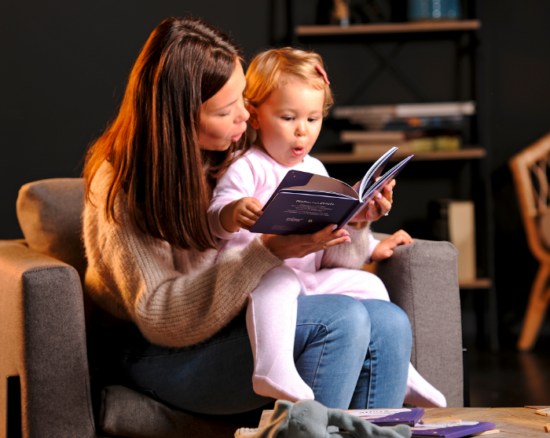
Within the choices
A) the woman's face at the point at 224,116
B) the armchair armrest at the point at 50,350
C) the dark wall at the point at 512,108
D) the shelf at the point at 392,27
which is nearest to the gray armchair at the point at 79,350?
the armchair armrest at the point at 50,350

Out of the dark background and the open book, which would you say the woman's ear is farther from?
the dark background

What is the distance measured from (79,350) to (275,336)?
40cm

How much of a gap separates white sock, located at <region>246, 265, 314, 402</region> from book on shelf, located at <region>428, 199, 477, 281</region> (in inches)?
67.9

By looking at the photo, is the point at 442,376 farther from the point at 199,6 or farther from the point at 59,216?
the point at 199,6

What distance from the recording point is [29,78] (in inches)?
104

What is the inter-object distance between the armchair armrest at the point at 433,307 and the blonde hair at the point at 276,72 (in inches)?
17.9

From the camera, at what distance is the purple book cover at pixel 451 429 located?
2.39 ft

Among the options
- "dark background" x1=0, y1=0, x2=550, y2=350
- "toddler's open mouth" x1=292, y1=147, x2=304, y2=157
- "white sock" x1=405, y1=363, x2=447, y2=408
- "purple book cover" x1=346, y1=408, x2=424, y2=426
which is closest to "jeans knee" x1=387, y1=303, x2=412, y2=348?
"white sock" x1=405, y1=363, x2=447, y2=408

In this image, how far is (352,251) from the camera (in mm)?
1366

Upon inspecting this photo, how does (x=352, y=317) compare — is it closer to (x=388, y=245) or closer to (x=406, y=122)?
(x=388, y=245)

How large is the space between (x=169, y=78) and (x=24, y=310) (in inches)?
20.6

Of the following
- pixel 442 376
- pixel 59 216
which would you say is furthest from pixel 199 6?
pixel 442 376

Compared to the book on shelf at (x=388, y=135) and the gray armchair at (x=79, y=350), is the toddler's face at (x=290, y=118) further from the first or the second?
the book on shelf at (x=388, y=135)

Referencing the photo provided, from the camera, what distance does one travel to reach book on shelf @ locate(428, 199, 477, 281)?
272 cm
